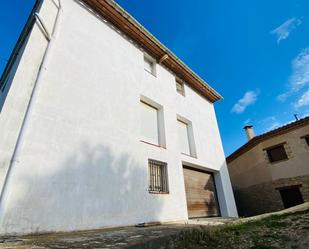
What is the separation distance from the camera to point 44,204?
373 centimetres

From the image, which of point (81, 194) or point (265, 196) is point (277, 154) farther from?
point (81, 194)

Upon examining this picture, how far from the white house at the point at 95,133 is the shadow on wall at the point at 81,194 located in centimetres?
2

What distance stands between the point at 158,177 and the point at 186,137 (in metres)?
2.92

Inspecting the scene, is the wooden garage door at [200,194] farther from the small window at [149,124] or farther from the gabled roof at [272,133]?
the gabled roof at [272,133]

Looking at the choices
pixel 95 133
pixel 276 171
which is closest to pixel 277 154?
pixel 276 171

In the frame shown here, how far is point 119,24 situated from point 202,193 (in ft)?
25.3

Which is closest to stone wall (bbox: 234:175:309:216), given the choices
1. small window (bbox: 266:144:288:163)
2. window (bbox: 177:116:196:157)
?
small window (bbox: 266:144:288:163)

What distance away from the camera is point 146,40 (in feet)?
27.8

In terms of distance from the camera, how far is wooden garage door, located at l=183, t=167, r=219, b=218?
24.5ft

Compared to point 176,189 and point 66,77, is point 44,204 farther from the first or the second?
point 176,189

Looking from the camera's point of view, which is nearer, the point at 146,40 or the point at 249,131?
the point at 146,40

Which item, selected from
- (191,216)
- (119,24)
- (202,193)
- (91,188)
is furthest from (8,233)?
(119,24)

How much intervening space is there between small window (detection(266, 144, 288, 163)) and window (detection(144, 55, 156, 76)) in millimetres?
10428

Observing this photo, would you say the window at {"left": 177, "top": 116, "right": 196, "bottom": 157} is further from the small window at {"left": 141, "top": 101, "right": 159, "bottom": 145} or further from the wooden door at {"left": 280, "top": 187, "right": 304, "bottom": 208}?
the wooden door at {"left": 280, "top": 187, "right": 304, "bottom": 208}
